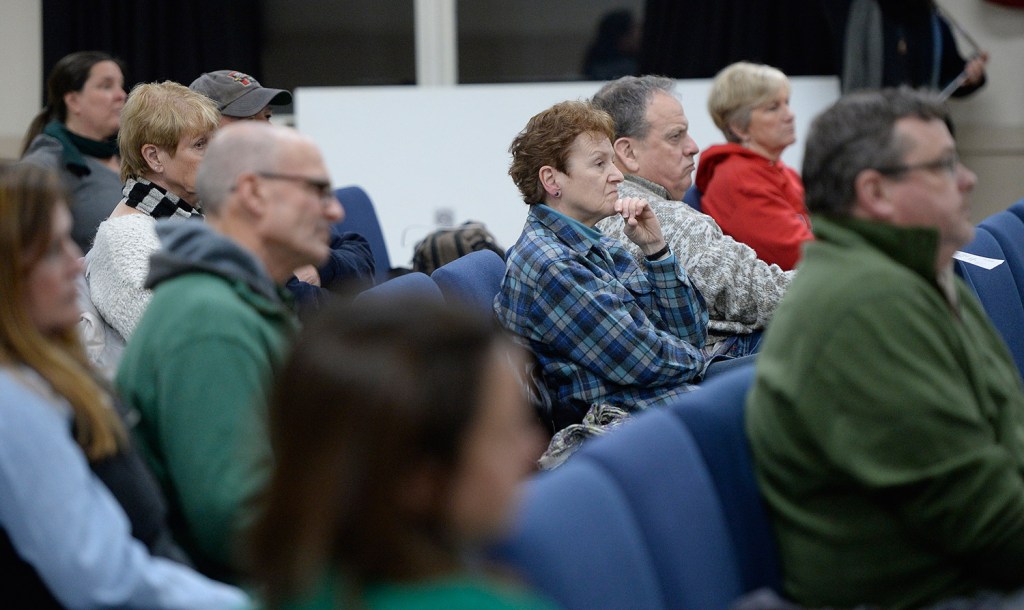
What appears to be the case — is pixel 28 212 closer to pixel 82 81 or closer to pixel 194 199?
pixel 194 199

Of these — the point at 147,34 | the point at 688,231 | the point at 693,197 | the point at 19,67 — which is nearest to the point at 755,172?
the point at 693,197

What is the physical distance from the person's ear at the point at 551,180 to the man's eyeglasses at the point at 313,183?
1048mm

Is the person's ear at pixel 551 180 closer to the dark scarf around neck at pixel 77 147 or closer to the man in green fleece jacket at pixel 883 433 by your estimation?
the man in green fleece jacket at pixel 883 433

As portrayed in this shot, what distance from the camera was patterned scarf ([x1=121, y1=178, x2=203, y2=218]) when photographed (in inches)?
110

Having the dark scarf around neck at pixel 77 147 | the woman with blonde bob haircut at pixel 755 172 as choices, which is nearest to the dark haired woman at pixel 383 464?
the woman with blonde bob haircut at pixel 755 172

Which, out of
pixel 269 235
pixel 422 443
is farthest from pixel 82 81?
pixel 422 443

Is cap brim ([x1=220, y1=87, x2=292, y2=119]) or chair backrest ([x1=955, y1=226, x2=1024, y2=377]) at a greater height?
cap brim ([x1=220, y1=87, x2=292, y2=119])

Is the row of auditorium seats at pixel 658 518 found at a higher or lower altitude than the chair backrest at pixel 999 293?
higher

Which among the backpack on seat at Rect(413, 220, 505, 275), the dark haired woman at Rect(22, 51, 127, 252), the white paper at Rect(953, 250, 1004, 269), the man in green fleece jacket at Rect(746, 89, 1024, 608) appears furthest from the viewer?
the dark haired woman at Rect(22, 51, 127, 252)

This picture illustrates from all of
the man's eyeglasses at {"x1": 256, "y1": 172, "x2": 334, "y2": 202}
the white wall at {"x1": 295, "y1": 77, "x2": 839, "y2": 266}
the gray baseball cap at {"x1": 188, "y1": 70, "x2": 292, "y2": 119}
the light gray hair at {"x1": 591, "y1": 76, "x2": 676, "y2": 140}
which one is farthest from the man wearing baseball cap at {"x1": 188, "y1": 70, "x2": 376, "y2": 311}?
the white wall at {"x1": 295, "y1": 77, "x2": 839, "y2": 266}

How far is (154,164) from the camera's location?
280cm

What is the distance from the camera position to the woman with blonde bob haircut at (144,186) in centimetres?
255

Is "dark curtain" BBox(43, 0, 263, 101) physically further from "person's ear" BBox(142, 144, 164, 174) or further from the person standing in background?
"person's ear" BBox(142, 144, 164, 174)

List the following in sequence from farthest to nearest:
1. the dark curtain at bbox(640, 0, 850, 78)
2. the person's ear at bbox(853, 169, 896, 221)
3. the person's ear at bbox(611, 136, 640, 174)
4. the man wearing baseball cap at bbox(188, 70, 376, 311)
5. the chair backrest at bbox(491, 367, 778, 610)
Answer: the dark curtain at bbox(640, 0, 850, 78)
the person's ear at bbox(611, 136, 640, 174)
the man wearing baseball cap at bbox(188, 70, 376, 311)
the person's ear at bbox(853, 169, 896, 221)
the chair backrest at bbox(491, 367, 778, 610)
